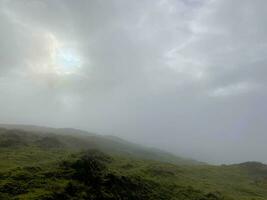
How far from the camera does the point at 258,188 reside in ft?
282

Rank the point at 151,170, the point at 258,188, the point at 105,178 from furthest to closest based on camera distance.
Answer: the point at 258,188 → the point at 151,170 → the point at 105,178

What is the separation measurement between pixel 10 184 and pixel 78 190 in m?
9.96

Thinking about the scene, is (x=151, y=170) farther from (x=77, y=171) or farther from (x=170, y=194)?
(x=77, y=171)

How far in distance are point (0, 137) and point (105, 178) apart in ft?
214

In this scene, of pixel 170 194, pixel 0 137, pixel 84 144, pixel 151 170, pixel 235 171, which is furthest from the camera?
pixel 84 144

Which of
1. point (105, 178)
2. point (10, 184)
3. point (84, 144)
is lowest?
point (10, 184)

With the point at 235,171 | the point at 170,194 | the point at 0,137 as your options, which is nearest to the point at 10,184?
the point at 170,194

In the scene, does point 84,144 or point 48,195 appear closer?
point 48,195

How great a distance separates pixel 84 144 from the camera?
137625mm

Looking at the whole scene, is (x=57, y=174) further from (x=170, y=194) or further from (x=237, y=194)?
(x=237, y=194)

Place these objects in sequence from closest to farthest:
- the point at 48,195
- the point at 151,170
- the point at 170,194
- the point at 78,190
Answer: the point at 48,195
the point at 78,190
the point at 170,194
the point at 151,170

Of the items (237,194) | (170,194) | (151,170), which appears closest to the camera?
(170,194)

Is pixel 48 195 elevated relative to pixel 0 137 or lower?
lower

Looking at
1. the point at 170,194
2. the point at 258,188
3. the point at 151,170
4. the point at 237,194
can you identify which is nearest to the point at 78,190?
the point at 170,194
